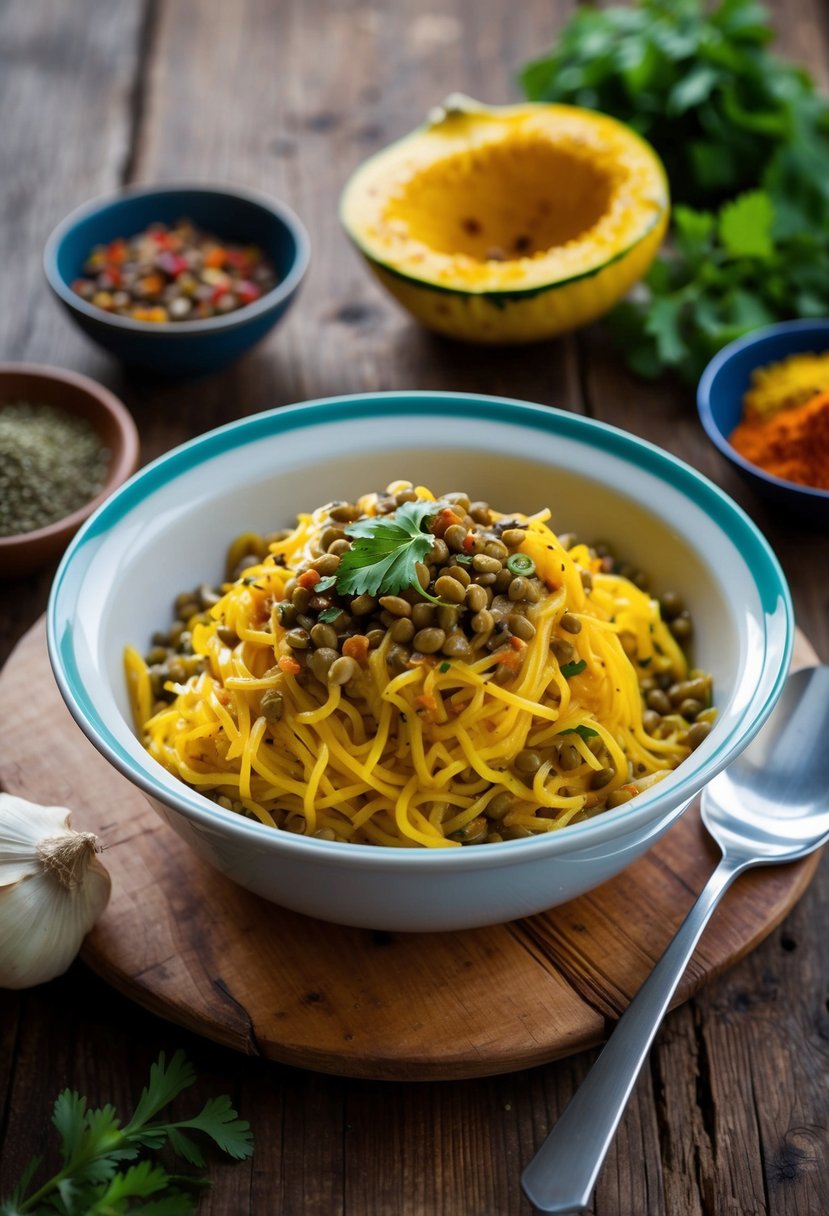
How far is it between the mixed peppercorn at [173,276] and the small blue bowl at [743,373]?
6.34ft

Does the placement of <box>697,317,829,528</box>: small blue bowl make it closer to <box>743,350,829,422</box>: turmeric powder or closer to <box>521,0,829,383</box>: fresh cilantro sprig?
<box>743,350,829,422</box>: turmeric powder

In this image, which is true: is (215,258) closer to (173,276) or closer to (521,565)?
(173,276)

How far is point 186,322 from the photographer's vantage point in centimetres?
504

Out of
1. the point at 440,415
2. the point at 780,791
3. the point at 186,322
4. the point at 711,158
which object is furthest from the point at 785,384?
the point at 186,322

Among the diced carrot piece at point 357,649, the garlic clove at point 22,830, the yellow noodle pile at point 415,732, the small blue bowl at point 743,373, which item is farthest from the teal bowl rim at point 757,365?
the garlic clove at point 22,830

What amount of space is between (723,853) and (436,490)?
1.37 m

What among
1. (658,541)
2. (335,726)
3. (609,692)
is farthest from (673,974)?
(658,541)

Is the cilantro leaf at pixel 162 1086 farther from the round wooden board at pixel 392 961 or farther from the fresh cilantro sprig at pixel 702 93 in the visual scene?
the fresh cilantro sprig at pixel 702 93

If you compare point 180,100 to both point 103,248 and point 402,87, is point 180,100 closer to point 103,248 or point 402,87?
point 402,87

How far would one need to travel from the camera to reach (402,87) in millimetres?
6852

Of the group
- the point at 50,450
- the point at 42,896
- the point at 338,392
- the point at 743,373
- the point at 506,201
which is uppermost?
the point at 506,201

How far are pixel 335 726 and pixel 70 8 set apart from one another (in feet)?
20.3

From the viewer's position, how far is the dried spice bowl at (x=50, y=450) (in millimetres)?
4176

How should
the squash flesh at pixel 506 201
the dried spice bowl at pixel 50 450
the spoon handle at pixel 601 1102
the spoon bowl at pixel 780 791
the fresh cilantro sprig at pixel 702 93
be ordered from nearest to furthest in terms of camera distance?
the spoon handle at pixel 601 1102 → the spoon bowl at pixel 780 791 → the dried spice bowl at pixel 50 450 → the squash flesh at pixel 506 201 → the fresh cilantro sprig at pixel 702 93
